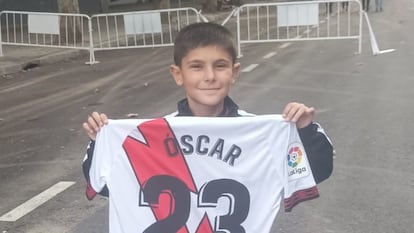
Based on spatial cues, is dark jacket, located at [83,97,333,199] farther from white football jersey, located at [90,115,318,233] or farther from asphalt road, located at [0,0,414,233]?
asphalt road, located at [0,0,414,233]

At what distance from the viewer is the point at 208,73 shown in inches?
105

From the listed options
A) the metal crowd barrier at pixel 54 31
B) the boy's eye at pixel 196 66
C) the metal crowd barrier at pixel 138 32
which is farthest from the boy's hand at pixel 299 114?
the metal crowd barrier at pixel 54 31

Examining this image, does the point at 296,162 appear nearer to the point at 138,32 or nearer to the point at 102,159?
the point at 102,159

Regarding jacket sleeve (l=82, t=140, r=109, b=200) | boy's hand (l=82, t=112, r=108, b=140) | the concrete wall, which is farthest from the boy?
the concrete wall

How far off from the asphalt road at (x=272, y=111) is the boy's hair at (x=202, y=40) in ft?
7.80

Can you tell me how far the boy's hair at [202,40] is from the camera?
2.70m

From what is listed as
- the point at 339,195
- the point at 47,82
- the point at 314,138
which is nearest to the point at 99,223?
the point at 339,195

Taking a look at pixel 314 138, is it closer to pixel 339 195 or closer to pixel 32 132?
pixel 339 195

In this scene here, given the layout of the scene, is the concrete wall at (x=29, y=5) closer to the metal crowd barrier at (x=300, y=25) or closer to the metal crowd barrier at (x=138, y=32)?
the metal crowd barrier at (x=138, y=32)

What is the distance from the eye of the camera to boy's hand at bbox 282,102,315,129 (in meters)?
2.66

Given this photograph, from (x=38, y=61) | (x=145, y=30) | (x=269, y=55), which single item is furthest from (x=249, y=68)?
(x=38, y=61)

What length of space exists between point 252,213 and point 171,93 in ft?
25.5

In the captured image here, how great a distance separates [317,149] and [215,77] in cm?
50

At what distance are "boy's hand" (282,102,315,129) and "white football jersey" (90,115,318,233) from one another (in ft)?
0.22
